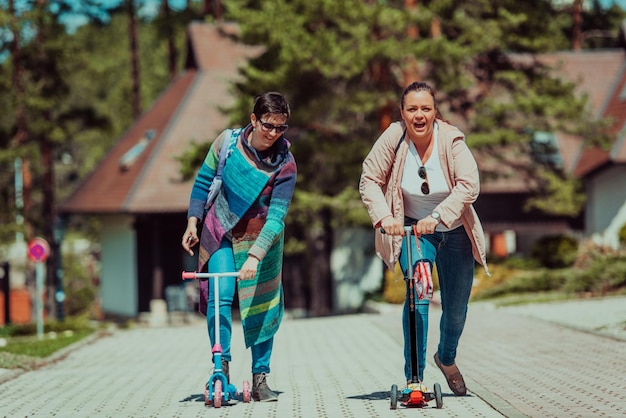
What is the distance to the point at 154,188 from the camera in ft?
114

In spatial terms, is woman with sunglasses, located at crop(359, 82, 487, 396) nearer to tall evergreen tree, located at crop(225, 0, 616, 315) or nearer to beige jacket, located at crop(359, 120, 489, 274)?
beige jacket, located at crop(359, 120, 489, 274)

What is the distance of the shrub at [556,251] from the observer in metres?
29.6

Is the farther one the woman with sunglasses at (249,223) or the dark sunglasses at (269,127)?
the woman with sunglasses at (249,223)

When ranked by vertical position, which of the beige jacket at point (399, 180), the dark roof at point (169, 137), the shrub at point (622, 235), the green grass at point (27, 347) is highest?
the dark roof at point (169, 137)

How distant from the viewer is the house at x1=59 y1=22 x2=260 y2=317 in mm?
34906

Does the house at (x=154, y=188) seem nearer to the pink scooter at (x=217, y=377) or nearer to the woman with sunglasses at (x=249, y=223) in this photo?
the woman with sunglasses at (x=249, y=223)

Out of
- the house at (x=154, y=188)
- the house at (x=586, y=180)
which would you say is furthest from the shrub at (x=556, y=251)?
the house at (x=154, y=188)

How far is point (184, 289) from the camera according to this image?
35.0 metres

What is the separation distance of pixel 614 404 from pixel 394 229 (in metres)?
1.78

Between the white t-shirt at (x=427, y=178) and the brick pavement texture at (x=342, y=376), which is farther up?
the white t-shirt at (x=427, y=178)

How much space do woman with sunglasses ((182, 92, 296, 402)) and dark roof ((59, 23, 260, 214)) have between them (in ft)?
81.3

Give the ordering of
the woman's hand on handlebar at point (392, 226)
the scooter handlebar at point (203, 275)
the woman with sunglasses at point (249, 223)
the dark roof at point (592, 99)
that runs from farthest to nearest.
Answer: the dark roof at point (592, 99)
the woman with sunglasses at point (249, 223)
the scooter handlebar at point (203, 275)
the woman's hand on handlebar at point (392, 226)

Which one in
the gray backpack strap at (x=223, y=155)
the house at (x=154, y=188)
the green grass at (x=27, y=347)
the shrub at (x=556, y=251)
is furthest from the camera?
the house at (x=154, y=188)

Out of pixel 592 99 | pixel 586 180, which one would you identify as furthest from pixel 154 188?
pixel 592 99
